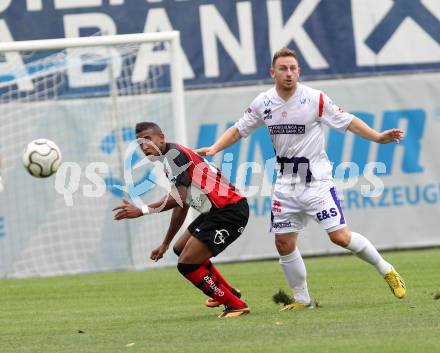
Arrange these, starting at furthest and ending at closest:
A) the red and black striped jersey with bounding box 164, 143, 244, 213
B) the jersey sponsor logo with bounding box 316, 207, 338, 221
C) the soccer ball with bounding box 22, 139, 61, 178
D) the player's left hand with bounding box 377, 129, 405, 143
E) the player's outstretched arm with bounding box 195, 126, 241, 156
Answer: the soccer ball with bounding box 22, 139, 61, 178
the player's outstretched arm with bounding box 195, 126, 241, 156
the jersey sponsor logo with bounding box 316, 207, 338, 221
the red and black striped jersey with bounding box 164, 143, 244, 213
the player's left hand with bounding box 377, 129, 405, 143

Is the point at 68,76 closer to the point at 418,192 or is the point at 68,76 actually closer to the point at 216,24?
the point at 216,24

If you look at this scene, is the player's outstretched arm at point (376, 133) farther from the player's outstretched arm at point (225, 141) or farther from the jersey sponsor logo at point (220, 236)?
the jersey sponsor logo at point (220, 236)

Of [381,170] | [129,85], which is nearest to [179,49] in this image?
[129,85]

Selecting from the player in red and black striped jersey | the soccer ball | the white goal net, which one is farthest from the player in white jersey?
the white goal net

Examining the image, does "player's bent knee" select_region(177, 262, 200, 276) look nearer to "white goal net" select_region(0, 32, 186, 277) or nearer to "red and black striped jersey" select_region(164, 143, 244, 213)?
"red and black striped jersey" select_region(164, 143, 244, 213)

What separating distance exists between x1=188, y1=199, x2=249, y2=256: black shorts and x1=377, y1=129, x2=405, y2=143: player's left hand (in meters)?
1.43

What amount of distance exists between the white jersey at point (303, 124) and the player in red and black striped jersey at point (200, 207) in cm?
67

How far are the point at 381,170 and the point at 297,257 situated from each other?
327 inches

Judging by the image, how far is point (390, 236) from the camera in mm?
19094

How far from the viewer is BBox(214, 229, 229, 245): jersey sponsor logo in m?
10.6

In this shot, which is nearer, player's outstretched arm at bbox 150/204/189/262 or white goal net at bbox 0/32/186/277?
player's outstretched arm at bbox 150/204/189/262

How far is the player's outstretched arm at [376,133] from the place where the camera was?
10445 millimetres

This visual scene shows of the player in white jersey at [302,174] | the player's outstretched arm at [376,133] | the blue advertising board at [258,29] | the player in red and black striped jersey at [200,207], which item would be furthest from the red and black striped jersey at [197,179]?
the blue advertising board at [258,29]

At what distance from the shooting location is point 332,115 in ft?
35.5
